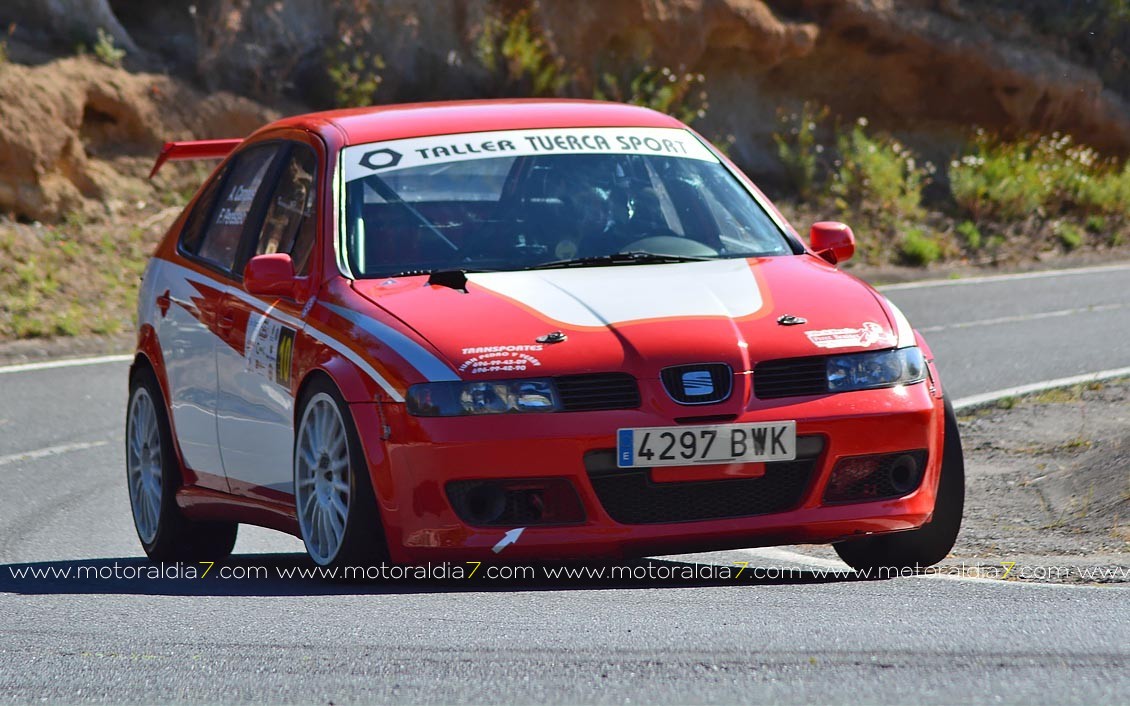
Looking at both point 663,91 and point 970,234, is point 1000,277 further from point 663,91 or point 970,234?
point 663,91

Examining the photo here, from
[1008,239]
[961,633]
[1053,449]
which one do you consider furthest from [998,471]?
[1008,239]

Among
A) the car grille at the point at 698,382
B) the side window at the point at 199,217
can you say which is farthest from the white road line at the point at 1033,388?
the car grille at the point at 698,382

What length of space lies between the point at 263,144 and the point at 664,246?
1954 mm

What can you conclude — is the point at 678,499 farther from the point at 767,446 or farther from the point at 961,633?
the point at 961,633

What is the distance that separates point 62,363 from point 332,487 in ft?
31.7

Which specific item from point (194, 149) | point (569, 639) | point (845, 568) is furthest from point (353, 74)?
point (569, 639)

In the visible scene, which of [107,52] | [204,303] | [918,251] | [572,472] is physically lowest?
[918,251]

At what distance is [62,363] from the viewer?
15406 millimetres

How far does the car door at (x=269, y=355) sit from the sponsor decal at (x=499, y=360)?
951 mm

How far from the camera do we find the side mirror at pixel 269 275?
22.4ft

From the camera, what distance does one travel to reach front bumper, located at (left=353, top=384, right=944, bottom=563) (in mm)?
5871

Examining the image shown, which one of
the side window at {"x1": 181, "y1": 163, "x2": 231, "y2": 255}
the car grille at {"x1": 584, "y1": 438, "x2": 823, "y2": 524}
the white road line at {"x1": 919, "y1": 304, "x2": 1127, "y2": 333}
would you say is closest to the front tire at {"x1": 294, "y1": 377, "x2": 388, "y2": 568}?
the car grille at {"x1": 584, "y1": 438, "x2": 823, "y2": 524}

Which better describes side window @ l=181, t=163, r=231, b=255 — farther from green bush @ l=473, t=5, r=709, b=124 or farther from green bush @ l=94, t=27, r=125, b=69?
green bush @ l=473, t=5, r=709, b=124

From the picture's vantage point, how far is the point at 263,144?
814cm
